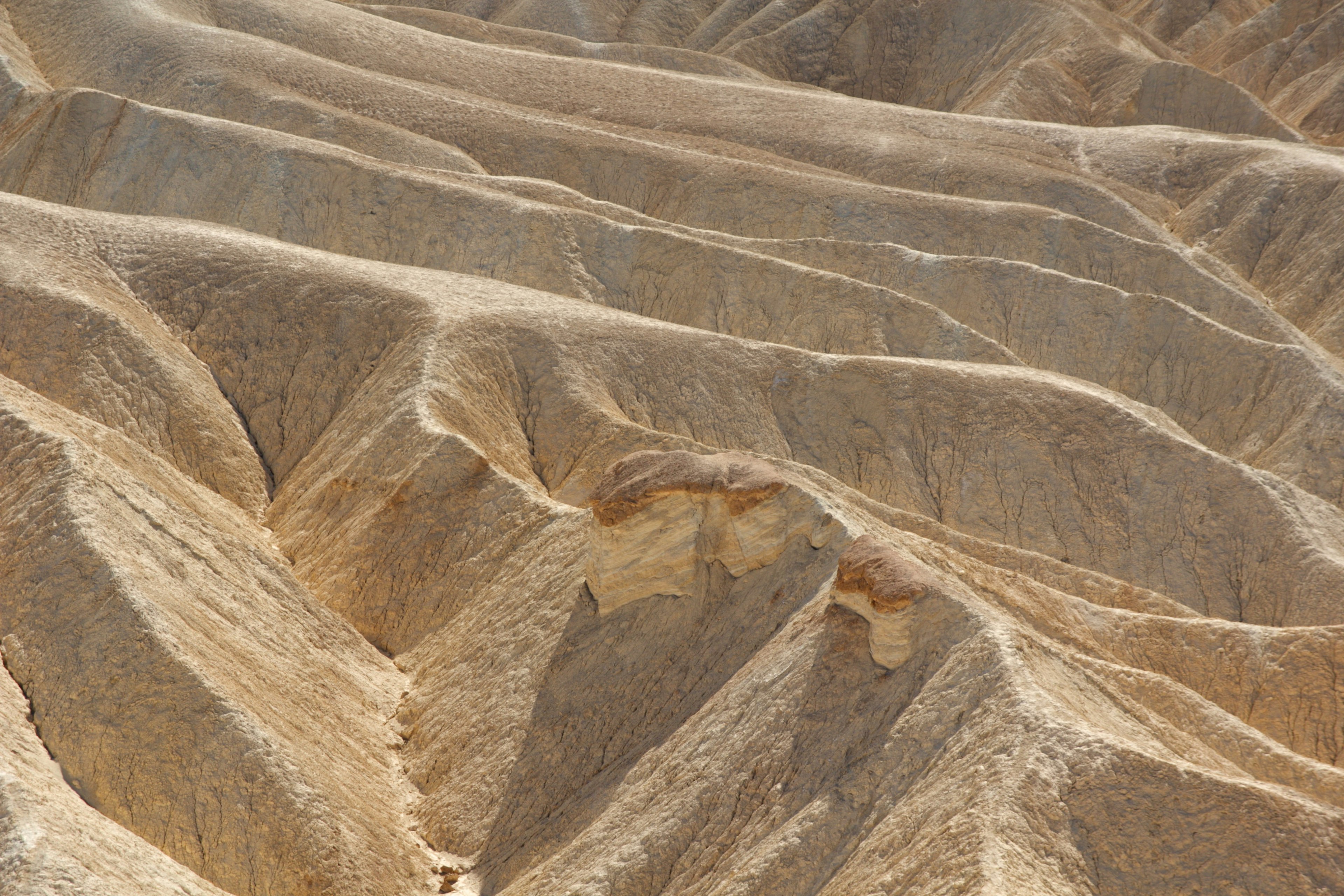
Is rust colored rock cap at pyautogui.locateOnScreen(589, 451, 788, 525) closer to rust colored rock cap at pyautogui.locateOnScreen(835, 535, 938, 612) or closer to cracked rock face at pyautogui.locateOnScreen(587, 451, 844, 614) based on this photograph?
cracked rock face at pyautogui.locateOnScreen(587, 451, 844, 614)

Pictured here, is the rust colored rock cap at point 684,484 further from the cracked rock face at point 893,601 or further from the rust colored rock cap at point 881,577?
the cracked rock face at point 893,601

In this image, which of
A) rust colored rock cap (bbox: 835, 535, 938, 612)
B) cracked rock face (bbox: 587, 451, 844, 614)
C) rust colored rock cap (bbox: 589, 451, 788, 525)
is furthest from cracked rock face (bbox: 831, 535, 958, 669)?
rust colored rock cap (bbox: 589, 451, 788, 525)

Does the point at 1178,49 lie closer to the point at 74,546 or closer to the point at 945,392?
the point at 945,392

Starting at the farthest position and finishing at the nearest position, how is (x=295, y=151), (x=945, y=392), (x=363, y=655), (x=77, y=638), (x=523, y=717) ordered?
1. (x=295, y=151)
2. (x=945, y=392)
3. (x=363, y=655)
4. (x=523, y=717)
5. (x=77, y=638)

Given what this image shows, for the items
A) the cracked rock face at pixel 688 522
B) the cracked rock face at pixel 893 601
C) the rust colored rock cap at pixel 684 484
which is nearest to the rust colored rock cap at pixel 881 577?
the cracked rock face at pixel 893 601

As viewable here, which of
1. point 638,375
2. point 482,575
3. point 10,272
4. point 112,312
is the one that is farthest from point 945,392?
point 10,272

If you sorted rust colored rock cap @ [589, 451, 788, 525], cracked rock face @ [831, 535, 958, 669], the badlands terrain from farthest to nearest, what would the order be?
rust colored rock cap @ [589, 451, 788, 525] < cracked rock face @ [831, 535, 958, 669] < the badlands terrain

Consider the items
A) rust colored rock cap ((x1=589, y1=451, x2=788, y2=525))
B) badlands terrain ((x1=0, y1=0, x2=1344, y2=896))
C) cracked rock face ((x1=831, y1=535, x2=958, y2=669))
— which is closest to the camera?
badlands terrain ((x1=0, y1=0, x2=1344, y2=896))
